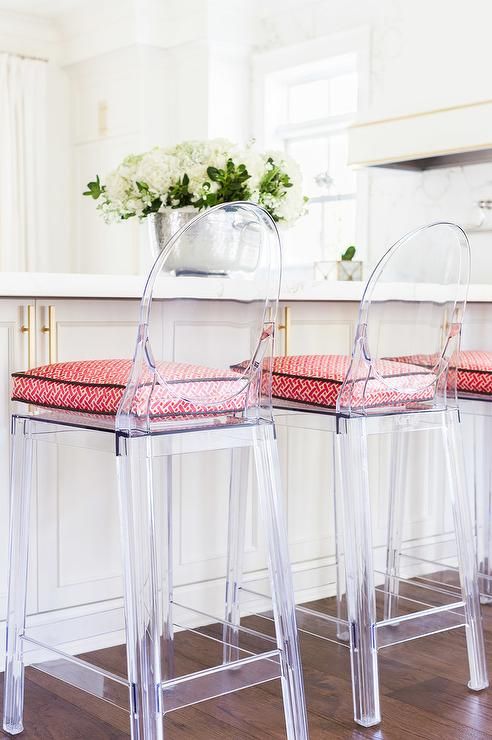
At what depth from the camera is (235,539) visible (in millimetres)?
2359

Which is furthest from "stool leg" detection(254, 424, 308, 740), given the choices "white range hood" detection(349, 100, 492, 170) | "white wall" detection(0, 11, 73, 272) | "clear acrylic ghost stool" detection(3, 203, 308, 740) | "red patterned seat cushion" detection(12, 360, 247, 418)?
"white wall" detection(0, 11, 73, 272)

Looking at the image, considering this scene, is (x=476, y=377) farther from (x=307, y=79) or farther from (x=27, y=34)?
(x=27, y=34)

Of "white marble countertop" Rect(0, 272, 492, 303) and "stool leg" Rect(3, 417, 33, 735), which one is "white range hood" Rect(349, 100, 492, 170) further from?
"stool leg" Rect(3, 417, 33, 735)

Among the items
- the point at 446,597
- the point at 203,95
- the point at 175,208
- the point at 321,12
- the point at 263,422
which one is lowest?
the point at 446,597

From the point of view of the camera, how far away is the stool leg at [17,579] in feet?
6.45

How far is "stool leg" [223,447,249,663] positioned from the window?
279cm

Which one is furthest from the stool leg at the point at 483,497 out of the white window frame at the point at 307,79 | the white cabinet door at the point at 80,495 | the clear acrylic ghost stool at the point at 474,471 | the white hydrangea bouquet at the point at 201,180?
the white window frame at the point at 307,79

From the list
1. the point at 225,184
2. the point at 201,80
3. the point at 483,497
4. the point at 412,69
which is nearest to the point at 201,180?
the point at 225,184

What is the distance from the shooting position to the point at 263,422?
6.23ft

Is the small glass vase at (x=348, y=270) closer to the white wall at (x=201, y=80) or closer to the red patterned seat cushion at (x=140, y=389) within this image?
the white wall at (x=201, y=80)

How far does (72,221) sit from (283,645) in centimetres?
474

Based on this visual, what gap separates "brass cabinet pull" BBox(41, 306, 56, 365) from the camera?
2203mm

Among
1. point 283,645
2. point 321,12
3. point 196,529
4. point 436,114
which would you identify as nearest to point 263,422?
point 283,645

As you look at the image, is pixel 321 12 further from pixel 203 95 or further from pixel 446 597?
pixel 446 597
